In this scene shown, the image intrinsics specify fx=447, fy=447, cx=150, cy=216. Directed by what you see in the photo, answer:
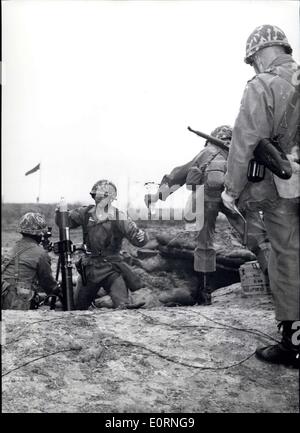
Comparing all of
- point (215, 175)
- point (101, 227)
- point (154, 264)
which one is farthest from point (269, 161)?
point (154, 264)

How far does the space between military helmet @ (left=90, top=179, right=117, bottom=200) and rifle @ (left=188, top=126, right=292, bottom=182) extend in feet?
12.2

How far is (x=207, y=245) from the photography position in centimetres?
650

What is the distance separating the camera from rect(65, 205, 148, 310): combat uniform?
648 centimetres

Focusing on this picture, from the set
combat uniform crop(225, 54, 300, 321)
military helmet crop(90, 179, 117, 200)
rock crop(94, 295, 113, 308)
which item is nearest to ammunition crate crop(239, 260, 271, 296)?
military helmet crop(90, 179, 117, 200)

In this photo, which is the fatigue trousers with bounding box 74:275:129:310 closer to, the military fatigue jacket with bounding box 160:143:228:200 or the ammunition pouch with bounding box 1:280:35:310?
the ammunition pouch with bounding box 1:280:35:310

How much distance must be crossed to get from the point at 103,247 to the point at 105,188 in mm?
878

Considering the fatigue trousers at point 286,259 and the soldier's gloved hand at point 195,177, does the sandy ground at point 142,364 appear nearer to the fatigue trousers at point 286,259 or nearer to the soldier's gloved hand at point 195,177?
the fatigue trousers at point 286,259

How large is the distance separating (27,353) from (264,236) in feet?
11.3

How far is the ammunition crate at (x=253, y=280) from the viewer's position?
6.07 metres
